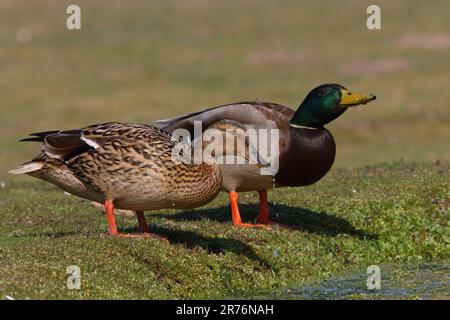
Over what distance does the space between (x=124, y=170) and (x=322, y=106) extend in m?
3.12

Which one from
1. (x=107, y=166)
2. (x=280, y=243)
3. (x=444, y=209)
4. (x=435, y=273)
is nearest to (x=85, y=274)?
(x=107, y=166)

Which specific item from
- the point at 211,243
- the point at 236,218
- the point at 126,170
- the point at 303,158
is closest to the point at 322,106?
the point at 303,158

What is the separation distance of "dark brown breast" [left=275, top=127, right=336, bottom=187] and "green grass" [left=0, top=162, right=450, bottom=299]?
76cm

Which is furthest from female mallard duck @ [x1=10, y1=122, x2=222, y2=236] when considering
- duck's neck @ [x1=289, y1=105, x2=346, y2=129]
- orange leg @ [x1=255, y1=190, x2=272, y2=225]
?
orange leg @ [x1=255, y1=190, x2=272, y2=225]

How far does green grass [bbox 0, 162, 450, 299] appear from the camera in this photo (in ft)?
32.3

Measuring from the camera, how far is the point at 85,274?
9602mm

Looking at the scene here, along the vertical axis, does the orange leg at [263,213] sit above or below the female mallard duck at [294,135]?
below

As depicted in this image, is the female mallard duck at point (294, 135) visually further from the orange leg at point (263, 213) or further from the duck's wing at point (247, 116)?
the orange leg at point (263, 213)

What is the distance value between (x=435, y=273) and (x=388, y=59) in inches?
1042

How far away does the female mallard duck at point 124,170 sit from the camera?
34.6ft

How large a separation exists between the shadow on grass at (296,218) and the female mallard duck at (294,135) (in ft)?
1.89

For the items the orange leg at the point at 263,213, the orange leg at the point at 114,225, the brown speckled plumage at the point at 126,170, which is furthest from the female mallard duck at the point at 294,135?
the brown speckled plumage at the point at 126,170

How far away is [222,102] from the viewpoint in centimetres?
3164

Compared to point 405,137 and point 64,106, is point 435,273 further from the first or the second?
point 64,106
